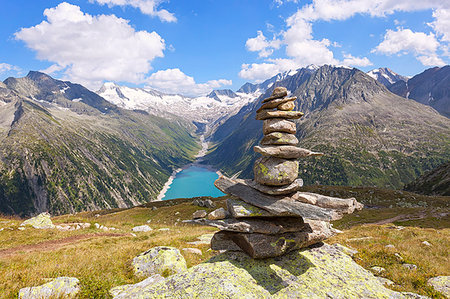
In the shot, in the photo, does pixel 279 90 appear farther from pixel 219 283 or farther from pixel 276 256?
pixel 219 283

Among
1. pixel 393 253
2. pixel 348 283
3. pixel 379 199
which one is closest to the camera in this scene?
pixel 348 283

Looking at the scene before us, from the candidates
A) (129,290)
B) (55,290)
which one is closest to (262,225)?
(129,290)

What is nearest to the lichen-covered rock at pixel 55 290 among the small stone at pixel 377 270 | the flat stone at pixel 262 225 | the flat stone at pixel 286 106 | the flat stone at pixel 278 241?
the flat stone at pixel 262 225

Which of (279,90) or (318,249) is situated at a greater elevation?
(279,90)

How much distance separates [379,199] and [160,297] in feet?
287

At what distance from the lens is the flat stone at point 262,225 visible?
43.5 ft

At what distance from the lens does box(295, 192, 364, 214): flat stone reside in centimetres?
1228

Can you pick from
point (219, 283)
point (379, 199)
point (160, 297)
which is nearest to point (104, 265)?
point (160, 297)

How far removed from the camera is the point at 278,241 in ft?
44.1

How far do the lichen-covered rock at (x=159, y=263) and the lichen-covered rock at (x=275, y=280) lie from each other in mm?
2635

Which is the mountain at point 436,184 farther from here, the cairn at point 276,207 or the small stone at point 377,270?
the cairn at point 276,207

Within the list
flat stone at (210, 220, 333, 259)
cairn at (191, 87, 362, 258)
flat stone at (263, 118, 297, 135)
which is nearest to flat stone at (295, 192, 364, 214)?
cairn at (191, 87, 362, 258)

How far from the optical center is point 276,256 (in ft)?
44.9

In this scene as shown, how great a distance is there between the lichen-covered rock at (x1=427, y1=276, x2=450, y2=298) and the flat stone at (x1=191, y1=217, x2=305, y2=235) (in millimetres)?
7430
